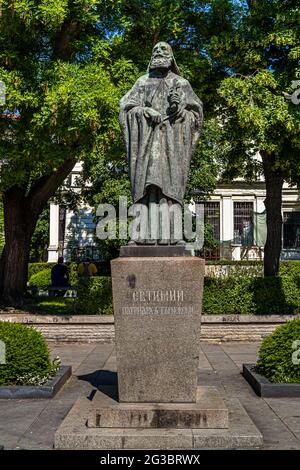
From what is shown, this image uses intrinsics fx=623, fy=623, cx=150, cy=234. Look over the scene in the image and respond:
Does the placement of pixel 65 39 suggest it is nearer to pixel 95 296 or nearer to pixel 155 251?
pixel 95 296

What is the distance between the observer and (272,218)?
16734 millimetres

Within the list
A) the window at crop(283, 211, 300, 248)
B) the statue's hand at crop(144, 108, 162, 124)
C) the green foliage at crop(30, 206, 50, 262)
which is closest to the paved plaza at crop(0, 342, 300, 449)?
the statue's hand at crop(144, 108, 162, 124)

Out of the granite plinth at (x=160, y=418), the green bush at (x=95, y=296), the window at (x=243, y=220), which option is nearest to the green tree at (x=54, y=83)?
the green bush at (x=95, y=296)

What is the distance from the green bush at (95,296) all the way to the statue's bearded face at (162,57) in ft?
26.5

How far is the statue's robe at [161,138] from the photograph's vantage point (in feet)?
23.9

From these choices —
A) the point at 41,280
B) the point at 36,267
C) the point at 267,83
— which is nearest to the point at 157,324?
the point at 267,83

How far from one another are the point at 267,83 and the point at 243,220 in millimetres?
28318

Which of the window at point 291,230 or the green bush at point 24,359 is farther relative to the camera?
the window at point 291,230

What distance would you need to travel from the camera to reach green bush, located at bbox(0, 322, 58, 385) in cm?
849

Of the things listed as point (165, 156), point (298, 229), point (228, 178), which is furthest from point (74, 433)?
point (298, 229)

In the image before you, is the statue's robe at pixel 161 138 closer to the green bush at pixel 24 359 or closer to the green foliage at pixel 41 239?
the green bush at pixel 24 359

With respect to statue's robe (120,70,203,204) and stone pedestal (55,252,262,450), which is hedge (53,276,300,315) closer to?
statue's robe (120,70,203,204)
